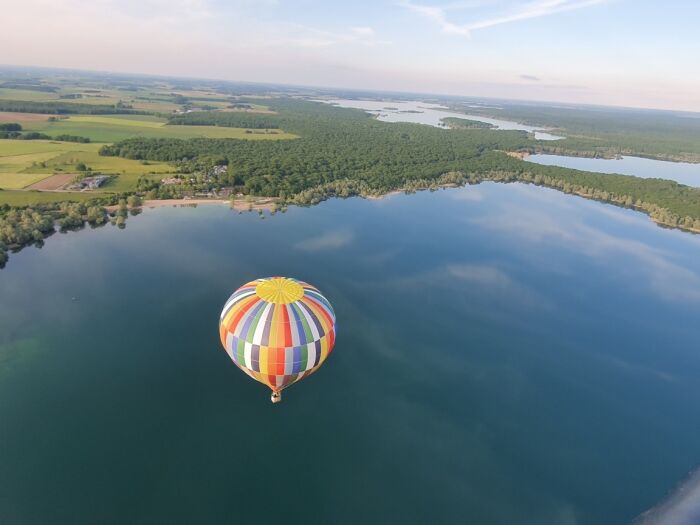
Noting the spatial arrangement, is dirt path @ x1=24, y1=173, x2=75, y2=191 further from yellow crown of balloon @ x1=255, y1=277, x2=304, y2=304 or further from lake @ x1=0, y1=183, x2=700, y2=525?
yellow crown of balloon @ x1=255, y1=277, x2=304, y2=304

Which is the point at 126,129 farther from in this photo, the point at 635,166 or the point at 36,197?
the point at 635,166

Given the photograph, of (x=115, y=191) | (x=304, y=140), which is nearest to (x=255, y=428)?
(x=115, y=191)

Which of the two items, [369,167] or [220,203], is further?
[369,167]

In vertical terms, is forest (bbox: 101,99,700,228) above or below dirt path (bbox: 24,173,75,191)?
above

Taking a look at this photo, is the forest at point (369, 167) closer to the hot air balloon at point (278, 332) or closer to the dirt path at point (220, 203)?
the dirt path at point (220, 203)

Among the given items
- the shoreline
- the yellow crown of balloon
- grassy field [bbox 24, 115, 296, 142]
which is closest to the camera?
the yellow crown of balloon

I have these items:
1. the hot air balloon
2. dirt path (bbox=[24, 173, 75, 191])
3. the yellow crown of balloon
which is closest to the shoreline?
dirt path (bbox=[24, 173, 75, 191])

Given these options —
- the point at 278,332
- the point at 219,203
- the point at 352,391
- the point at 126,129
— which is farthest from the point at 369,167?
the point at 126,129

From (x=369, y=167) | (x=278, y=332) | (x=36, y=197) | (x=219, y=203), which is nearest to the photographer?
(x=278, y=332)
